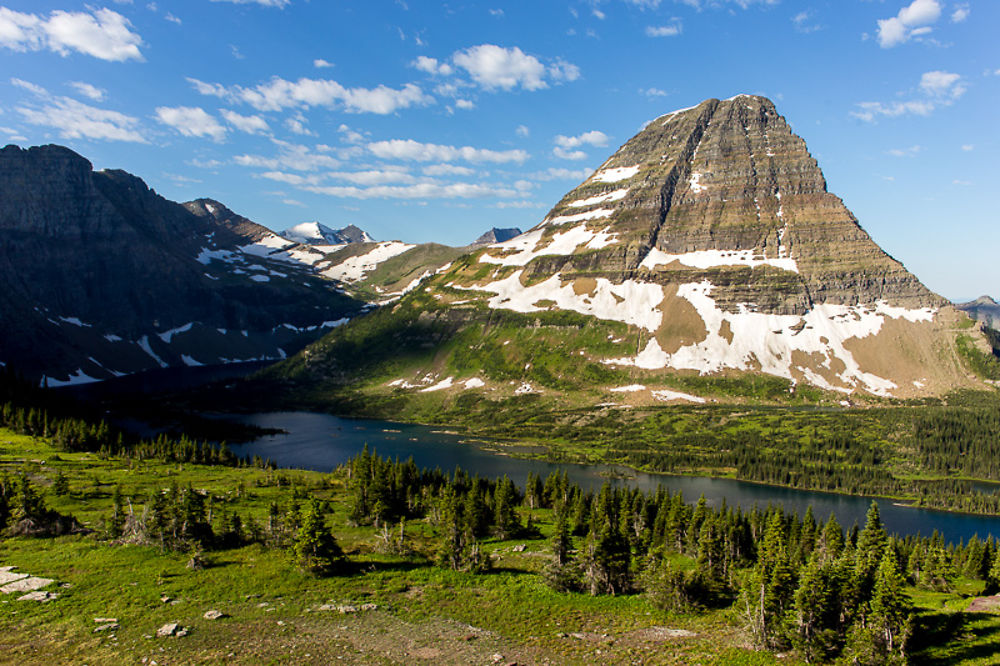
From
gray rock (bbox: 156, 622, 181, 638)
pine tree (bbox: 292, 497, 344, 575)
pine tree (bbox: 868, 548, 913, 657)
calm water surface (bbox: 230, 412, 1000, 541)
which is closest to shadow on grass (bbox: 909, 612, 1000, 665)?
pine tree (bbox: 868, 548, 913, 657)

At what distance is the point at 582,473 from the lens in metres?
154

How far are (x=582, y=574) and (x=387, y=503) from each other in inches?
1386

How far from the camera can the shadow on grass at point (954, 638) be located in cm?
3500

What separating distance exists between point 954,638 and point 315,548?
47368mm

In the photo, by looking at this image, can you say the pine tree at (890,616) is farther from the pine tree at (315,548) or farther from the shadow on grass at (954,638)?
the pine tree at (315,548)

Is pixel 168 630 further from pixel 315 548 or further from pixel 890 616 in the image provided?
pixel 890 616

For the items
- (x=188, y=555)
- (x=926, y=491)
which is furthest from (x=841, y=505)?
(x=188, y=555)

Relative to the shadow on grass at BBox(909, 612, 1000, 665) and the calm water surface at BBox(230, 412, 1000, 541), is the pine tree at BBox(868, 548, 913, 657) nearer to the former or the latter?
the shadow on grass at BBox(909, 612, 1000, 665)

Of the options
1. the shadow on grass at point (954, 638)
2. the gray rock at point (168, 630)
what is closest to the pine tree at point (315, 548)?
the gray rock at point (168, 630)


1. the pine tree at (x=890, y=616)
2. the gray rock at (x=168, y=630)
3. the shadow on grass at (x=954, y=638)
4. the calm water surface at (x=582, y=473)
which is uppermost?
the pine tree at (x=890, y=616)

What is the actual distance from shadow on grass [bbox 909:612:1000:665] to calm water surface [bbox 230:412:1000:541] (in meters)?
81.4

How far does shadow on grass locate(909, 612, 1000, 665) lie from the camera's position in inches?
1378

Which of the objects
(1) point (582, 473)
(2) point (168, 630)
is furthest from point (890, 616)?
(1) point (582, 473)

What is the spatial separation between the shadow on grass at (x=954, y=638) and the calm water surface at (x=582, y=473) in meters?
81.4
